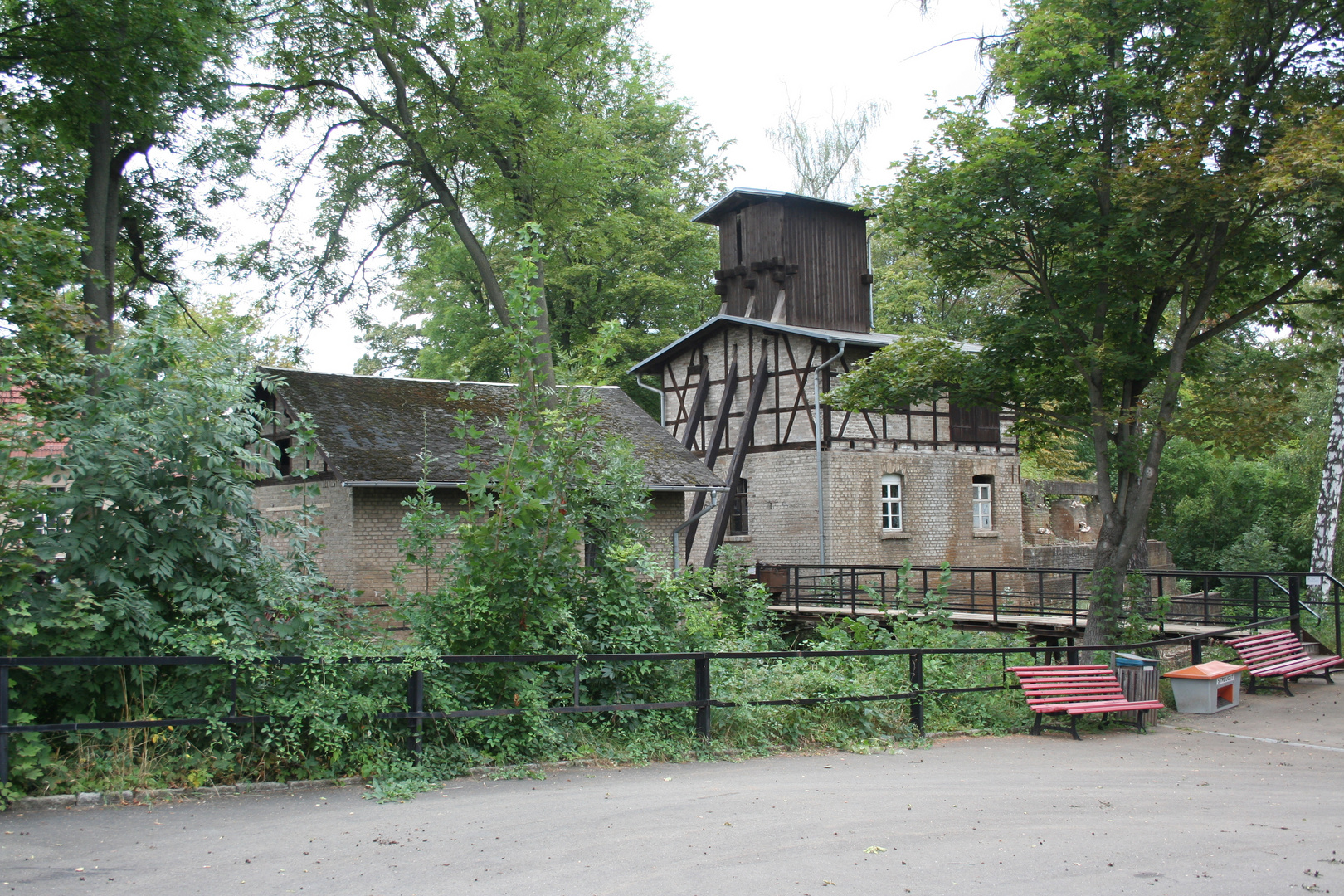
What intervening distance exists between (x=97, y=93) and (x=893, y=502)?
1966 centimetres

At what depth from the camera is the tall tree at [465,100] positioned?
643 inches

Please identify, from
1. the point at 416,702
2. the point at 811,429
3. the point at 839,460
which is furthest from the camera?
the point at 811,429

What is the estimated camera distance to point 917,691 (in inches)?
372

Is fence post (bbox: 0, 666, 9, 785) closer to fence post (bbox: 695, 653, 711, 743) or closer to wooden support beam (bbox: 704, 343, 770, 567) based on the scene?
fence post (bbox: 695, 653, 711, 743)

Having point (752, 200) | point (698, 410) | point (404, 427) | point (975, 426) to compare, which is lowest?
point (404, 427)

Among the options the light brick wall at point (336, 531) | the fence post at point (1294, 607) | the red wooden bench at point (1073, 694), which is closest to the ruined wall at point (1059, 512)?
the fence post at point (1294, 607)

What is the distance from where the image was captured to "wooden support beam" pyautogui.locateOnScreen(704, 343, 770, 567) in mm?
25047

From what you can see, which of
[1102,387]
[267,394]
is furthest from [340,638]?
[267,394]

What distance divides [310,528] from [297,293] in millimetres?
12693

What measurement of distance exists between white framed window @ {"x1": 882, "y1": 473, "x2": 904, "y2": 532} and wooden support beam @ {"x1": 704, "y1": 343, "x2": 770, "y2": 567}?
3.75 m

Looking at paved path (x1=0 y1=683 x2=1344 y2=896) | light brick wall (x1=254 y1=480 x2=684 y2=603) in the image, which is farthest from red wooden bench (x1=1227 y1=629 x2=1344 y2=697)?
light brick wall (x1=254 y1=480 x2=684 y2=603)

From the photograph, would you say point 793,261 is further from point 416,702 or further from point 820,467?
point 416,702

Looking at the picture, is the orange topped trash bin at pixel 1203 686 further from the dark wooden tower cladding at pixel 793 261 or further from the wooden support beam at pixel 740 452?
the dark wooden tower cladding at pixel 793 261

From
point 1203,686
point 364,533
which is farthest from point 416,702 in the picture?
point 364,533
